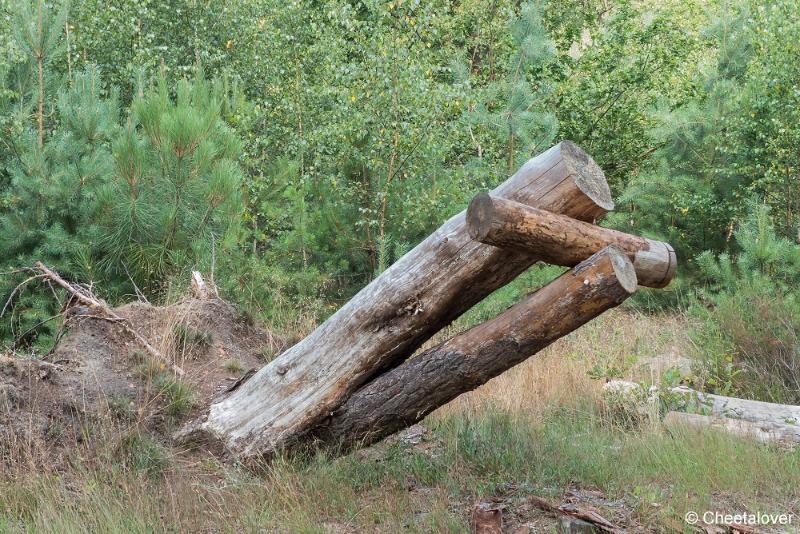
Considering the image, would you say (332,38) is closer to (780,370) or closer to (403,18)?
(403,18)

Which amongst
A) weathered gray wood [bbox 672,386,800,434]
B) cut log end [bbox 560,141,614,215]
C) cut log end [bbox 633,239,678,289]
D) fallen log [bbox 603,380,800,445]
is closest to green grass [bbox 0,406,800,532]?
fallen log [bbox 603,380,800,445]

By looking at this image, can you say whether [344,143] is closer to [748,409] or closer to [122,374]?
[122,374]

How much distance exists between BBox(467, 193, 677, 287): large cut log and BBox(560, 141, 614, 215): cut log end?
0.16m

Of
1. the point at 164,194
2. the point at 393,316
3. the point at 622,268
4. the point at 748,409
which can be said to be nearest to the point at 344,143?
the point at 164,194

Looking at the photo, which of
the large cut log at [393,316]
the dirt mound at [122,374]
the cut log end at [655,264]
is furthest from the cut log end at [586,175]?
the dirt mound at [122,374]

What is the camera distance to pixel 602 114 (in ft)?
50.8

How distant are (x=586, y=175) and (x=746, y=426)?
8.43 feet

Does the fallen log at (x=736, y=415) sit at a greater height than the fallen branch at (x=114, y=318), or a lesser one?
lesser

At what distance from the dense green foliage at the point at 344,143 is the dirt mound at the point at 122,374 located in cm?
72

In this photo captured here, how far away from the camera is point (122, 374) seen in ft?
19.9

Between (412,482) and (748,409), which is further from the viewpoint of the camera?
(748,409)

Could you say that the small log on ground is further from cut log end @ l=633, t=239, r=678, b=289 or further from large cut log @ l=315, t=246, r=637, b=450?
large cut log @ l=315, t=246, r=637, b=450

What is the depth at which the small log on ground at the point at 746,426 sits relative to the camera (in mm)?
6086

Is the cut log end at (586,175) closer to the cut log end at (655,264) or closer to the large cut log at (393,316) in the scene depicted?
the large cut log at (393,316)
